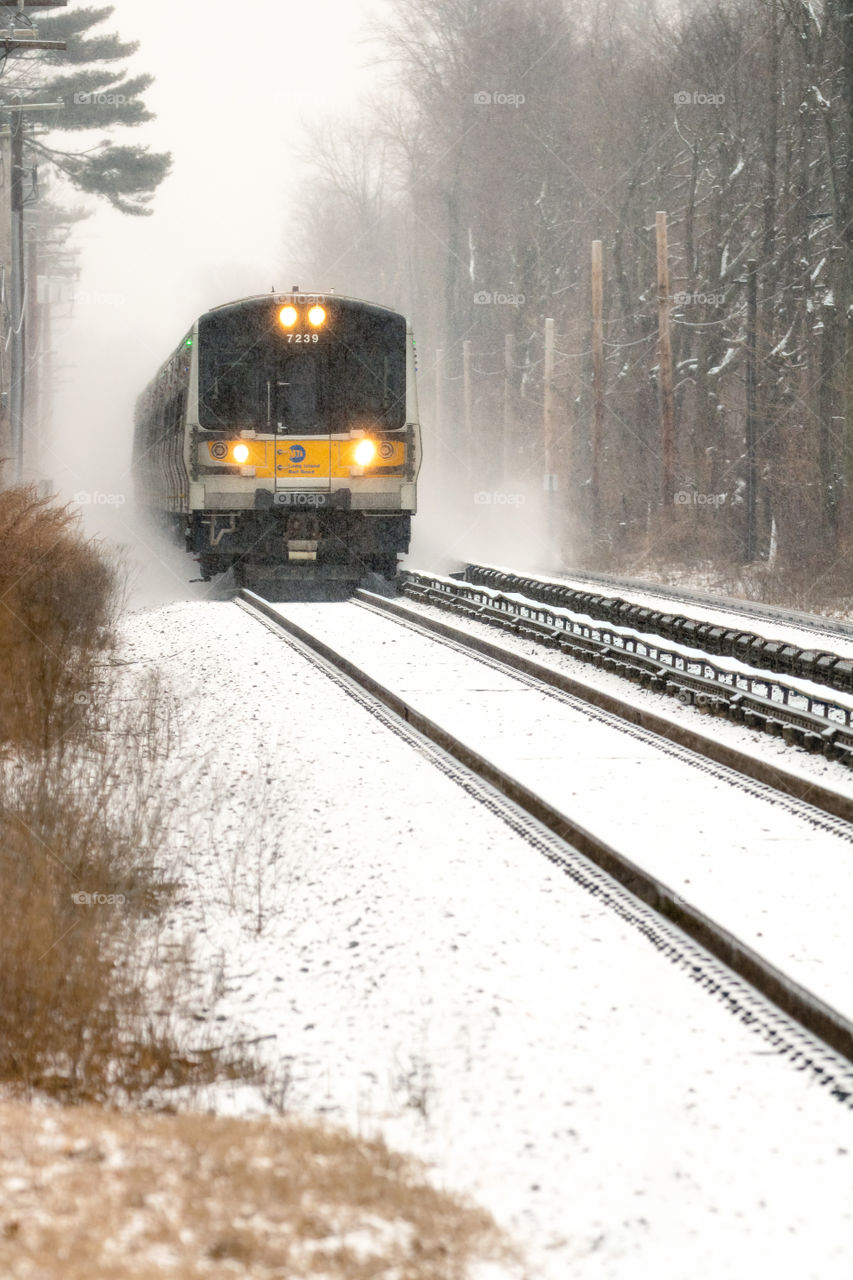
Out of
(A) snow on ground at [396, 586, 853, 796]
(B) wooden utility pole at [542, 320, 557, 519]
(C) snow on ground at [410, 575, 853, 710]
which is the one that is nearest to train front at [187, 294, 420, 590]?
(A) snow on ground at [396, 586, 853, 796]

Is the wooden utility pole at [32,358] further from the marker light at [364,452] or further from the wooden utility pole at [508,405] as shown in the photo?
→ the marker light at [364,452]

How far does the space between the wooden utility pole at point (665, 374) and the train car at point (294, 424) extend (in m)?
12.0

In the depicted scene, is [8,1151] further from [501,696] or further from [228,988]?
[501,696]

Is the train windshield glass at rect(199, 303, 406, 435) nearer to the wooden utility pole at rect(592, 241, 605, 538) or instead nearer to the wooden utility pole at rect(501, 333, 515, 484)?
the wooden utility pole at rect(592, 241, 605, 538)

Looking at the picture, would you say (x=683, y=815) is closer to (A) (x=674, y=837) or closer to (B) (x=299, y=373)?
(A) (x=674, y=837)

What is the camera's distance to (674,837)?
650 cm

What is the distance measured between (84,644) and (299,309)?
7485mm

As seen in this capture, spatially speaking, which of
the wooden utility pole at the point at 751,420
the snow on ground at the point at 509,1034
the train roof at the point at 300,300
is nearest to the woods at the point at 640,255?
the wooden utility pole at the point at 751,420

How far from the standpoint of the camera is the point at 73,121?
44.4 m

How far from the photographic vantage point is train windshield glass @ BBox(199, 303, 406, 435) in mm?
17734

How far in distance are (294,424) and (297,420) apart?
62mm

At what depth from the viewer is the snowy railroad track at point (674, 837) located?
184 inches

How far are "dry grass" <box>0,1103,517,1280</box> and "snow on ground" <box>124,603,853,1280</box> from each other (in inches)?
7.0

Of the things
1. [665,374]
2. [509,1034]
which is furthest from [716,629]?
[665,374]
